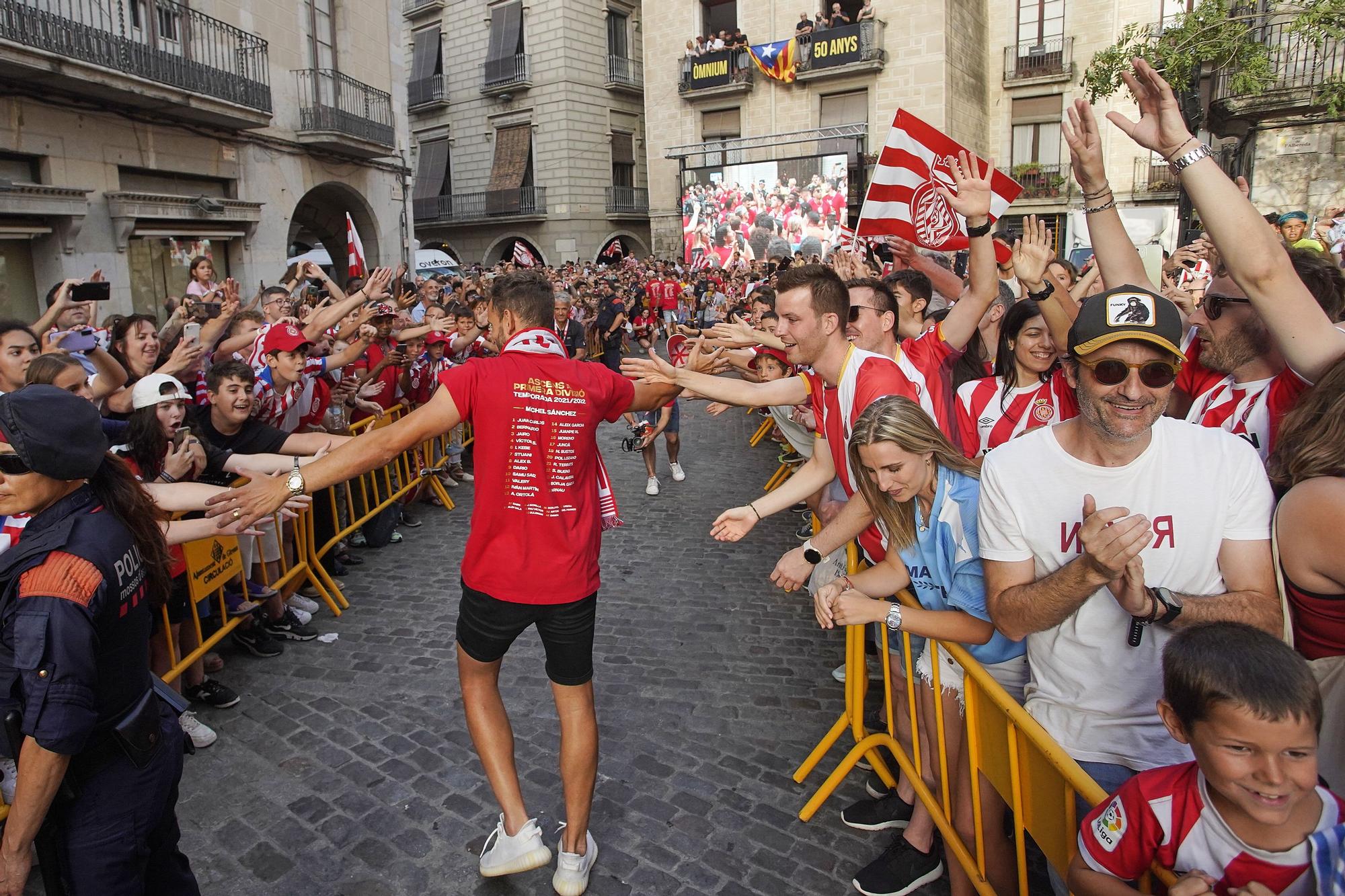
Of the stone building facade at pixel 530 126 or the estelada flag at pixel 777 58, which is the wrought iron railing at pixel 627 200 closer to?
the stone building facade at pixel 530 126

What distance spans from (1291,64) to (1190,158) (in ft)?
54.7

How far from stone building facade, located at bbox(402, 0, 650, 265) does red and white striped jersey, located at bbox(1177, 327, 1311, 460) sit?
30.8m

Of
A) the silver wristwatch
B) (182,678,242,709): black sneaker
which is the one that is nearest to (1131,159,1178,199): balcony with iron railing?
the silver wristwatch

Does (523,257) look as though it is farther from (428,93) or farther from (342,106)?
(428,93)

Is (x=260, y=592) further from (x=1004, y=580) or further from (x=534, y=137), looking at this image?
(x=534, y=137)

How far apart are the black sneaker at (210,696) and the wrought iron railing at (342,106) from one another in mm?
15249

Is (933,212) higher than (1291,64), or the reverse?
(1291,64)

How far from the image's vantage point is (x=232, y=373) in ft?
15.5

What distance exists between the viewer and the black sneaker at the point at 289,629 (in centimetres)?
534

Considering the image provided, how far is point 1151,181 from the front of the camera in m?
25.4

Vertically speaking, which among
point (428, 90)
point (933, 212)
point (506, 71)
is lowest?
point (933, 212)

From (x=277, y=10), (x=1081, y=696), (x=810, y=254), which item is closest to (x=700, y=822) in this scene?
(x=1081, y=696)

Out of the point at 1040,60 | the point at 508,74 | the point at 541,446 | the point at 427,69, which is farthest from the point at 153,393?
the point at 427,69

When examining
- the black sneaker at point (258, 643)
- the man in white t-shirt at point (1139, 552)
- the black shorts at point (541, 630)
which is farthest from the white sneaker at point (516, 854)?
the black sneaker at point (258, 643)
